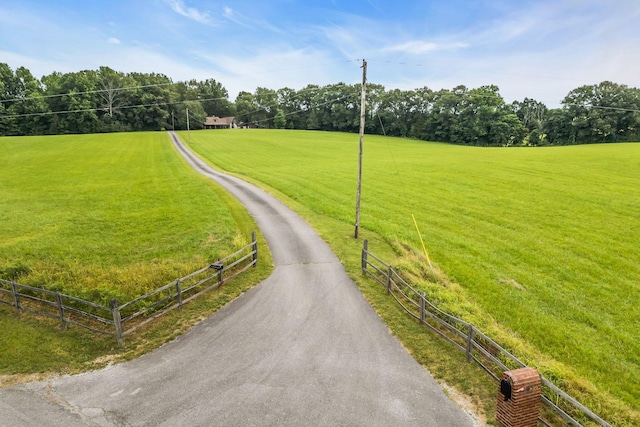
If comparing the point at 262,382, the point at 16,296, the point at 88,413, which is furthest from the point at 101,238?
the point at 262,382

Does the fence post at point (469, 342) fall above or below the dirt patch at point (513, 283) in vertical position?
above

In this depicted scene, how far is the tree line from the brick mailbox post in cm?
8500

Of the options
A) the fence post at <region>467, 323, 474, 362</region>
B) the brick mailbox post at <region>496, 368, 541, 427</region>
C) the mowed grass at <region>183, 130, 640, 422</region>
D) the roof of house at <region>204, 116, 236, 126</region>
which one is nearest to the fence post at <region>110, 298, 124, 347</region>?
the mowed grass at <region>183, 130, 640, 422</region>

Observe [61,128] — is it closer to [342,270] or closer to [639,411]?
[342,270]

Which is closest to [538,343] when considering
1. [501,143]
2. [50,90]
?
[501,143]

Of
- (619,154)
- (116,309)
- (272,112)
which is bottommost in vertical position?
(116,309)

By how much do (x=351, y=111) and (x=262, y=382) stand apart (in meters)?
127

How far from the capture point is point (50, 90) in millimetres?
102625

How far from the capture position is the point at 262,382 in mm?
9102

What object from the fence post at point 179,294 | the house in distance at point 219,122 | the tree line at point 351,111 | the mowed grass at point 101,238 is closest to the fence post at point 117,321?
the mowed grass at point 101,238

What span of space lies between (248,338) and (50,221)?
20348 mm

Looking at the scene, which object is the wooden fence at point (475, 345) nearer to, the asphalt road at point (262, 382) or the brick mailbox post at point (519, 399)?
the brick mailbox post at point (519, 399)

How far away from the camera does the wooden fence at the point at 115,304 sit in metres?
10.9

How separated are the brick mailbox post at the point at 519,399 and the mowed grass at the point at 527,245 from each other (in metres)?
1.98
